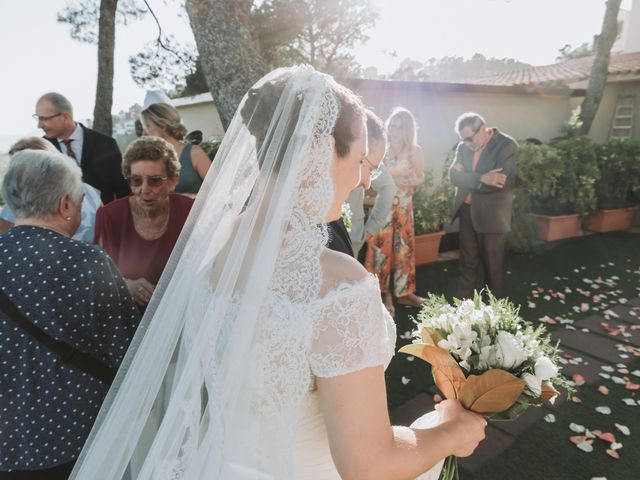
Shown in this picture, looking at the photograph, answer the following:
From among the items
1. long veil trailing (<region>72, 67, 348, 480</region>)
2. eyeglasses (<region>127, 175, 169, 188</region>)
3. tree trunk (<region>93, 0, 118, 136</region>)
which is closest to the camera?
long veil trailing (<region>72, 67, 348, 480</region>)

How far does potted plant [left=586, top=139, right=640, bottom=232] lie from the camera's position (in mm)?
9609

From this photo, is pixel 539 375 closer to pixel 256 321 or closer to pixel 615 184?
pixel 256 321

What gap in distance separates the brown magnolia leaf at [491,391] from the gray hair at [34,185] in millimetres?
1751

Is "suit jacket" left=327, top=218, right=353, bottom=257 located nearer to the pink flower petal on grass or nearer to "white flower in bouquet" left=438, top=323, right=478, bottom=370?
"white flower in bouquet" left=438, top=323, right=478, bottom=370

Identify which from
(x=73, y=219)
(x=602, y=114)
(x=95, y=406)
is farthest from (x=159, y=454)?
(x=602, y=114)

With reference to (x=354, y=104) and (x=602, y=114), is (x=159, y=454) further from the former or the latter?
(x=602, y=114)

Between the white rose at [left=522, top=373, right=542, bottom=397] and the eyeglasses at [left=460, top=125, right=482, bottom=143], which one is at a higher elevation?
the eyeglasses at [left=460, top=125, right=482, bottom=143]

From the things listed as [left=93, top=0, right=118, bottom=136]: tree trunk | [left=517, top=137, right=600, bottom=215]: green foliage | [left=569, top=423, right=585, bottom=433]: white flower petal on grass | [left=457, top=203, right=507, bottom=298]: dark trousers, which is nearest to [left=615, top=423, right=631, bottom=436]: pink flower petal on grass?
[left=569, top=423, right=585, bottom=433]: white flower petal on grass

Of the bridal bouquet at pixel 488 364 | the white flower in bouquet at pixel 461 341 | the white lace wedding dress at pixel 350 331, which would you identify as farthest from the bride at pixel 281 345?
the white flower in bouquet at pixel 461 341

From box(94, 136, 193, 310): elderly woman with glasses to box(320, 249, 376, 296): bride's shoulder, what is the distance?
1.80 metres

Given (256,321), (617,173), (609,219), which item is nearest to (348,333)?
(256,321)

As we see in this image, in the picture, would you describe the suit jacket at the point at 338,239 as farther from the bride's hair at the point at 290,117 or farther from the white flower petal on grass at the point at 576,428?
the white flower petal on grass at the point at 576,428

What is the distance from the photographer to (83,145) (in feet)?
12.9

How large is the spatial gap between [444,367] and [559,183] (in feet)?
27.9
